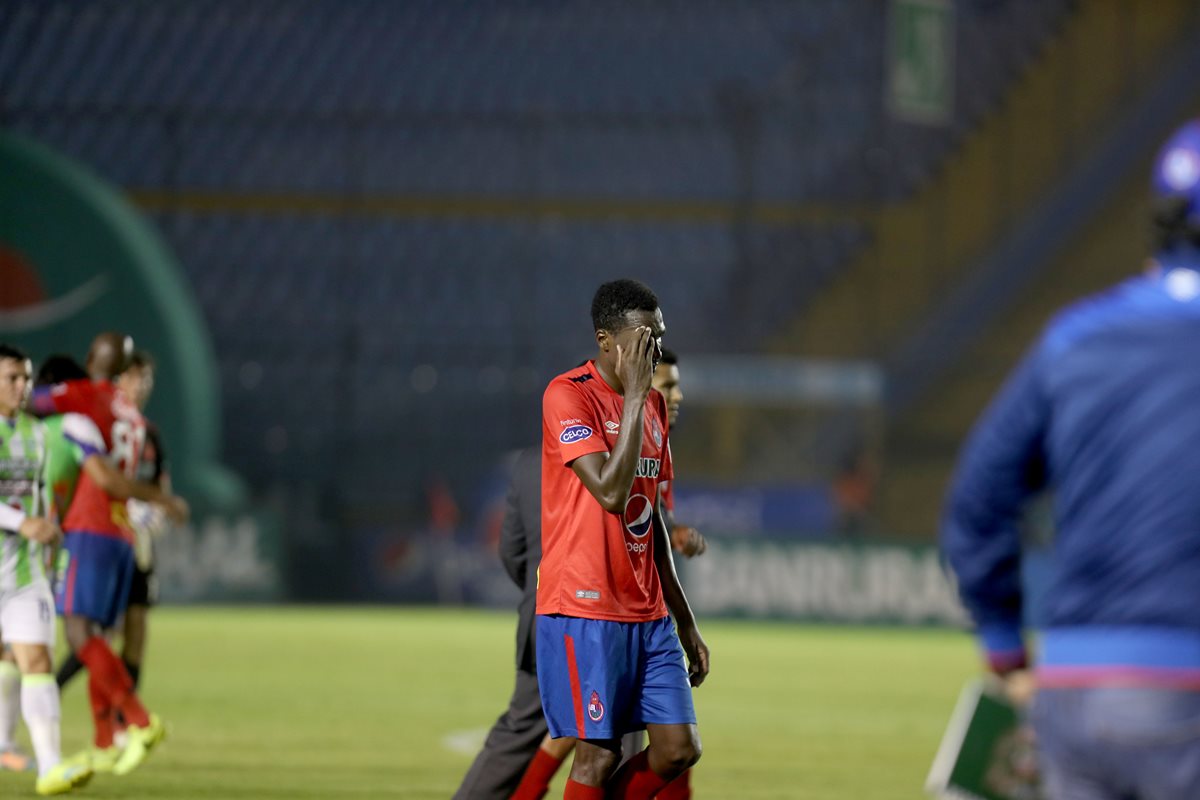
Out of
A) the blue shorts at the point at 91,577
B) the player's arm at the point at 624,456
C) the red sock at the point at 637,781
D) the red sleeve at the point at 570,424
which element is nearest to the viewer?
the player's arm at the point at 624,456

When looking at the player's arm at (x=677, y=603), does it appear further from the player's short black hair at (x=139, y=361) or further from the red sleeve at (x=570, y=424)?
the player's short black hair at (x=139, y=361)

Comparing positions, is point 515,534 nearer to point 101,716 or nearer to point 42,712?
point 42,712

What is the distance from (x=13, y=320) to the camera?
99.4 ft

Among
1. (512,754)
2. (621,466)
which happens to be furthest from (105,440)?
(621,466)

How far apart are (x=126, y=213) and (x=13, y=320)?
7.88 feet

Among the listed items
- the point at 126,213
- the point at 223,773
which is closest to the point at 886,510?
the point at 126,213

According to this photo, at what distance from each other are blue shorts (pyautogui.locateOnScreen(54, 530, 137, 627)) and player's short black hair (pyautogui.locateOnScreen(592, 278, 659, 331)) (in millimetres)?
4790

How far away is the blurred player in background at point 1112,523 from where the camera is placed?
11.1ft

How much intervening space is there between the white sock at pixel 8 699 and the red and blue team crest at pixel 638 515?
4889mm

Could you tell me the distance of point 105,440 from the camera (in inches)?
388

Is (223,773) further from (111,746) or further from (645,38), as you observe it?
(645,38)

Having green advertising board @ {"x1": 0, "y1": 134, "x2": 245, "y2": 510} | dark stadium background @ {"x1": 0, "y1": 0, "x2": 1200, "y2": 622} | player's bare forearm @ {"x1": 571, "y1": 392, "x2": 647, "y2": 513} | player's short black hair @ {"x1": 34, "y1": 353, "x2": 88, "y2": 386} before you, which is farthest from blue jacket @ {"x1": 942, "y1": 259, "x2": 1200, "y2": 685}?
dark stadium background @ {"x1": 0, "y1": 0, "x2": 1200, "y2": 622}

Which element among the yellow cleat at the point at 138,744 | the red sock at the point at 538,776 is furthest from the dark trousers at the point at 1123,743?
the yellow cleat at the point at 138,744

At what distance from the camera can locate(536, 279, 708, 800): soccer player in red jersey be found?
5.86m
